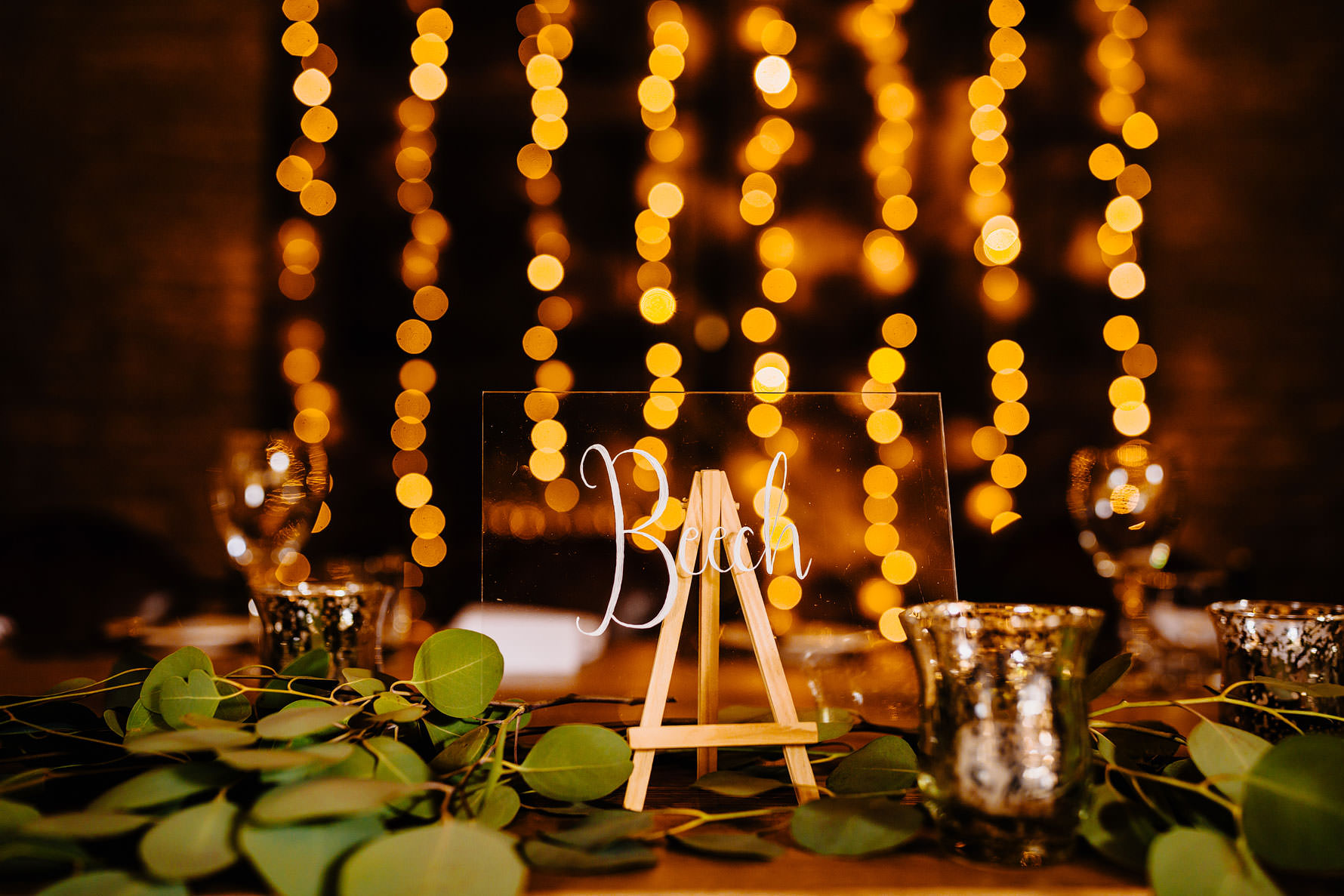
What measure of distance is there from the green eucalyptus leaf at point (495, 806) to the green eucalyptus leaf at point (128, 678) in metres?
0.30

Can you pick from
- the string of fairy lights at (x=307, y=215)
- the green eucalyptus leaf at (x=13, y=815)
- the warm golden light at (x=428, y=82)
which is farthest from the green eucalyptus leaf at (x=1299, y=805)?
the warm golden light at (x=428, y=82)

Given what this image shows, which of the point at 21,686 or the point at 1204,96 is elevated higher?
the point at 1204,96

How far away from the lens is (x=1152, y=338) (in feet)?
8.45

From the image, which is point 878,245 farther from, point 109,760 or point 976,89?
point 109,760

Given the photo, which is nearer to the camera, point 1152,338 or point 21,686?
point 21,686

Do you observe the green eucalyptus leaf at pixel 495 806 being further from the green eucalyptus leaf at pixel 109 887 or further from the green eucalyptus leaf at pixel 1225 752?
the green eucalyptus leaf at pixel 1225 752

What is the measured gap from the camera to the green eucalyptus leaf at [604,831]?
1.31ft

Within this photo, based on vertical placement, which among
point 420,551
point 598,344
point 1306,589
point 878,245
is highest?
point 878,245

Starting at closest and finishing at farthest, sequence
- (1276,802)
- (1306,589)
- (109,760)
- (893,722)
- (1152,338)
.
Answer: (1276,802)
(109,760)
(893,722)
(1306,589)
(1152,338)

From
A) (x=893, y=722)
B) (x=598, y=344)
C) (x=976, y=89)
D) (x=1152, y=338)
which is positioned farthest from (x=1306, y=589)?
(x=893, y=722)

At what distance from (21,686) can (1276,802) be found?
45.1 inches

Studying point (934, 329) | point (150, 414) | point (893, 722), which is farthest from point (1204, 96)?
point (150, 414)

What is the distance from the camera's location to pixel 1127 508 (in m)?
1.18

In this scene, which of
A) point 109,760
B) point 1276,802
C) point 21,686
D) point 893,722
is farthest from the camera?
point 21,686
